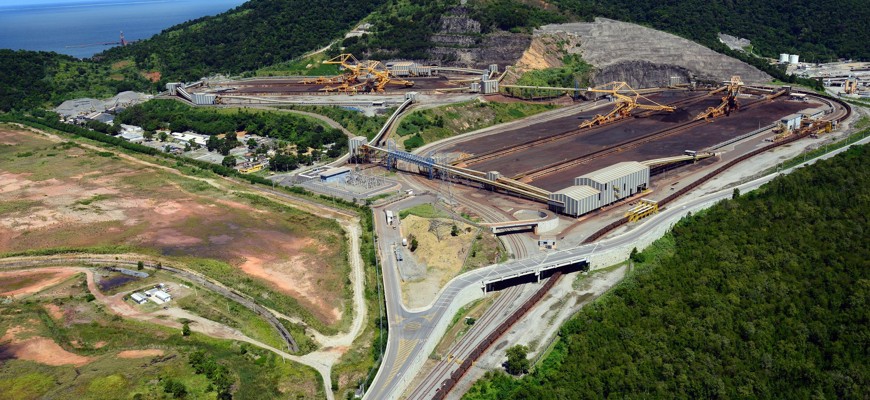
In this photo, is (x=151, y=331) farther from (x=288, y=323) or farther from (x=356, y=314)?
(x=356, y=314)

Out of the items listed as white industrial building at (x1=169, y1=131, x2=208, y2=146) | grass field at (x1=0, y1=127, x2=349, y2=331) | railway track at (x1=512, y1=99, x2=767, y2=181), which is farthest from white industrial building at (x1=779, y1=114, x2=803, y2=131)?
white industrial building at (x1=169, y1=131, x2=208, y2=146)

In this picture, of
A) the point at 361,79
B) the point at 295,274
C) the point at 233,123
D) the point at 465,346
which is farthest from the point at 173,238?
the point at 361,79

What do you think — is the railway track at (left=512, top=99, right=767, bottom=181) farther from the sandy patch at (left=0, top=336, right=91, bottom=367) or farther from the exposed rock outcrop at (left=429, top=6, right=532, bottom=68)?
the sandy patch at (left=0, top=336, right=91, bottom=367)

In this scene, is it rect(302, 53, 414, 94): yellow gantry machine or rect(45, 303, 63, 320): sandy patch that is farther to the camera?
rect(302, 53, 414, 94): yellow gantry machine

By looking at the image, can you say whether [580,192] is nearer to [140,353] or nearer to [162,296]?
[162,296]

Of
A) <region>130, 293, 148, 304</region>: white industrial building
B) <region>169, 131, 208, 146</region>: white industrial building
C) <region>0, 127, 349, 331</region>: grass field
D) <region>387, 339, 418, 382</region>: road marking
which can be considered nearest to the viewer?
<region>387, 339, 418, 382</region>: road marking

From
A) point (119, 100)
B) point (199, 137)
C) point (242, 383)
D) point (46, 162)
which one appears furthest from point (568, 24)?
point (242, 383)
